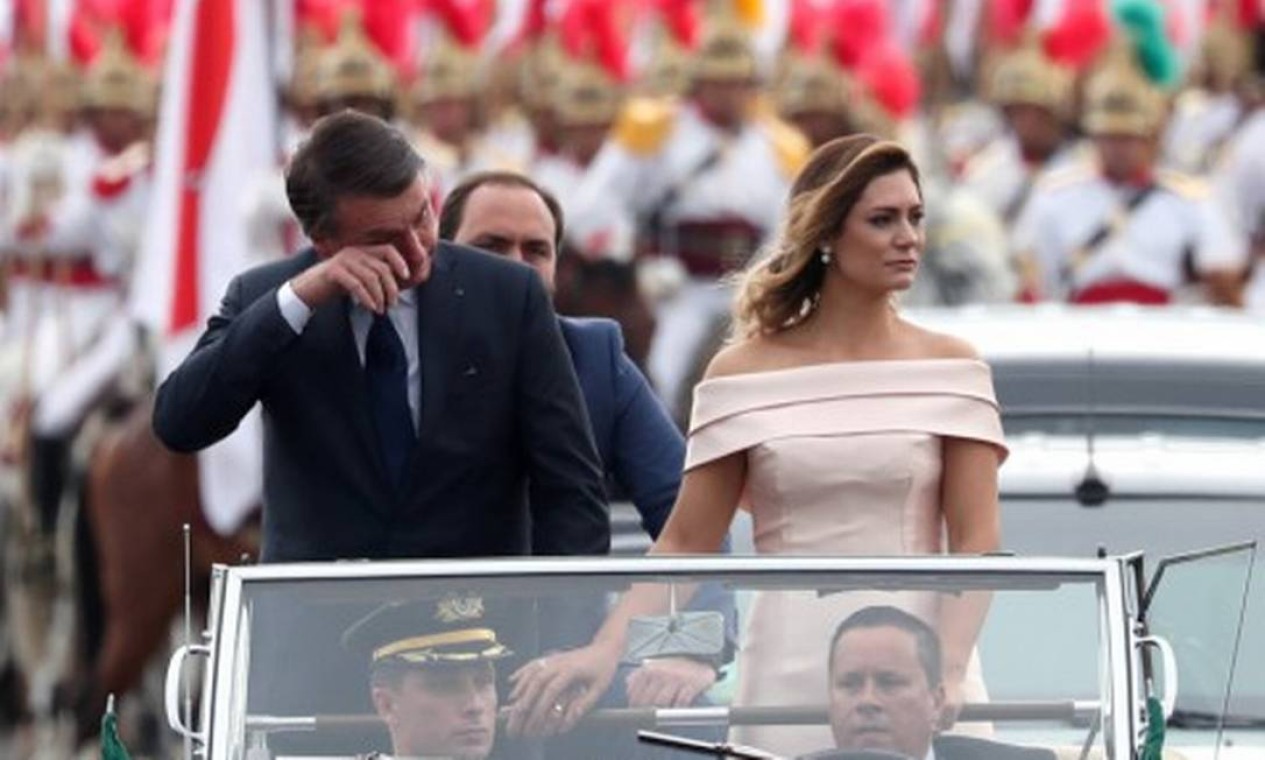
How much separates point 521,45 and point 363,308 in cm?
2059

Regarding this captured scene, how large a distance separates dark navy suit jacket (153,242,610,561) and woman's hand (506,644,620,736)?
3.83 ft

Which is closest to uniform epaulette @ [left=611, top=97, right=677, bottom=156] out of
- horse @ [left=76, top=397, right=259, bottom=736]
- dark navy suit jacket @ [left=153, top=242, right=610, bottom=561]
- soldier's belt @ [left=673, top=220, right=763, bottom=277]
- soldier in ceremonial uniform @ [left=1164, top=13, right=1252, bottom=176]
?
soldier's belt @ [left=673, top=220, right=763, bottom=277]

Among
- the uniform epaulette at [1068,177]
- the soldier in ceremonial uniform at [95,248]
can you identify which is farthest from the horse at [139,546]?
the uniform epaulette at [1068,177]

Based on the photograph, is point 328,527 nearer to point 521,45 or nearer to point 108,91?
point 108,91

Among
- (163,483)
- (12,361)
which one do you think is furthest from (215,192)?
(12,361)

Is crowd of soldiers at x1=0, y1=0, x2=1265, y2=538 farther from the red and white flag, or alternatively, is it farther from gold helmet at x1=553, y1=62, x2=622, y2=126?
the red and white flag

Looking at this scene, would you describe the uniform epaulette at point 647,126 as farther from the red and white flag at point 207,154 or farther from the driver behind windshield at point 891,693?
the driver behind windshield at point 891,693

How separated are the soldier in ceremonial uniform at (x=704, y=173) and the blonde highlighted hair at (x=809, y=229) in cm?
1510

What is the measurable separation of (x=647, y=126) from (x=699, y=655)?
17.7 meters

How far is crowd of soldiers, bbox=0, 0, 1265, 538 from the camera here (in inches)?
911

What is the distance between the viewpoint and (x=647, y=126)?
2597cm

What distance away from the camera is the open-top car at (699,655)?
27.0 feet

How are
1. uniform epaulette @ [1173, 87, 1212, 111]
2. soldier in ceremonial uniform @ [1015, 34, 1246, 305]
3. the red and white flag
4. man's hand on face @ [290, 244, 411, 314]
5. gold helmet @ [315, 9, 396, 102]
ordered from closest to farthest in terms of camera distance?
1. man's hand on face @ [290, 244, 411, 314]
2. the red and white flag
3. gold helmet @ [315, 9, 396, 102]
4. soldier in ceremonial uniform @ [1015, 34, 1246, 305]
5. uniform epaulette @ [1173, 87, 1212, 111]

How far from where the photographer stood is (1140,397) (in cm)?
1220
